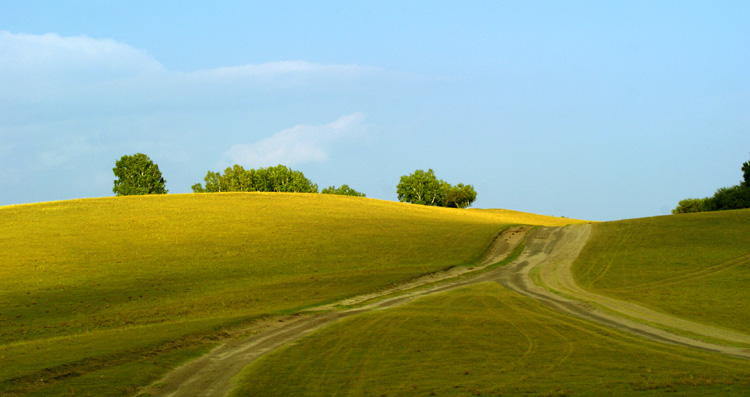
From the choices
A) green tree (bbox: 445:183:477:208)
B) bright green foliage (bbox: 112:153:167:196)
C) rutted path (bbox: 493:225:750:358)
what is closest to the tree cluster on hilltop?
rutted path (bbox: 493:225:750:358)

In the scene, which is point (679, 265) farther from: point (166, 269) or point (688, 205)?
point (688, 205)

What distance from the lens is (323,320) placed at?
23.6m

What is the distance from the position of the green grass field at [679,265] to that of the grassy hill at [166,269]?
9.25m

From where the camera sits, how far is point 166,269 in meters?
35.7

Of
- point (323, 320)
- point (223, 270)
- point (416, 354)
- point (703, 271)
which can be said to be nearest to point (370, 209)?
point (223, 270)

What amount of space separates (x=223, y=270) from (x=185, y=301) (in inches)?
291

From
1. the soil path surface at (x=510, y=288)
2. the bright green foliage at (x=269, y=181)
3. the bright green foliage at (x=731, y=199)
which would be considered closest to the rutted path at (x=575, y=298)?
the soil path surface at (x=510, y=288)

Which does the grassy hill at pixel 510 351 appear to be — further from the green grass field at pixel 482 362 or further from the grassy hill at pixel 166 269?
the grassy hill at pixel 166 269

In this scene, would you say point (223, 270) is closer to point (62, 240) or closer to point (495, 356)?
point (62, 240)

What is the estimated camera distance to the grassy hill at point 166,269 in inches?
699

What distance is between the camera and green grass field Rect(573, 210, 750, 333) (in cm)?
2700

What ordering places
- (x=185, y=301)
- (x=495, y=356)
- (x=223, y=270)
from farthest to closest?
(x=223, y=270)
(x=185, y=301)
(x=495, y=356)

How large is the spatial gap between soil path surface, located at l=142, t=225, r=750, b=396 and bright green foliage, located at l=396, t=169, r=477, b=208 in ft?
261

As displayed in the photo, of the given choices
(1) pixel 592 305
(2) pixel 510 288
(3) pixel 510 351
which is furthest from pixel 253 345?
(2) pixel 510 288
